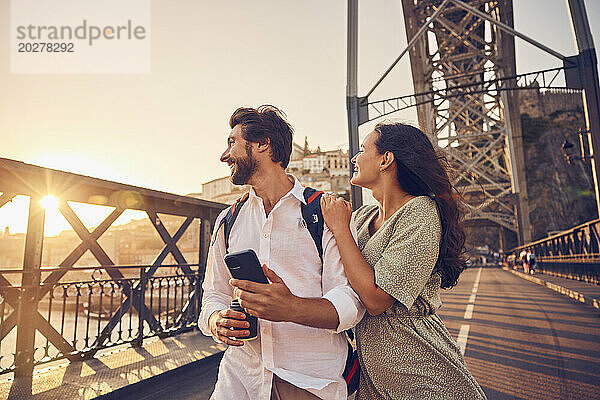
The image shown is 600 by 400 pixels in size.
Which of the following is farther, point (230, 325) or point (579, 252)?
point (579, 252)

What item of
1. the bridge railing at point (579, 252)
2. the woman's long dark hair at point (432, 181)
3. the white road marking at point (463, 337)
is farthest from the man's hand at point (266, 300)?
the bridge railing at point (579, 252)

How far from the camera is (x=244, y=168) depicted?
178 cm

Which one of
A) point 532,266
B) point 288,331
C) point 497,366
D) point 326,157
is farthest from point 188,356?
point 326,157

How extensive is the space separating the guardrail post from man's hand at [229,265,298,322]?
4611mm

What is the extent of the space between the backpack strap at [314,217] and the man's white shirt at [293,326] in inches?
0.7

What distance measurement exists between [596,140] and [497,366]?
8.19 m

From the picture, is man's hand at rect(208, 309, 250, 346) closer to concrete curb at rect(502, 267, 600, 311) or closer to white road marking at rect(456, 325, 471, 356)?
white road marking at rect(456, 325, 471, 356)

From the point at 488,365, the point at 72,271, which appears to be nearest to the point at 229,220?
the point at 488,365

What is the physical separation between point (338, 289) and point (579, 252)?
53.0 ft

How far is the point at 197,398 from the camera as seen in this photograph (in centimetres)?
419

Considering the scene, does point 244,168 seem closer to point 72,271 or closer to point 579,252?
point 72,271

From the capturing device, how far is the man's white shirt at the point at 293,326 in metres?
1.47

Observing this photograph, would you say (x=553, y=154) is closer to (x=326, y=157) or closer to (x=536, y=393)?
(x=326, y=157)

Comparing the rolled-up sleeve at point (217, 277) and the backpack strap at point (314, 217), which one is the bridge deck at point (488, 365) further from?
the backpack strap at point (314, 217)
